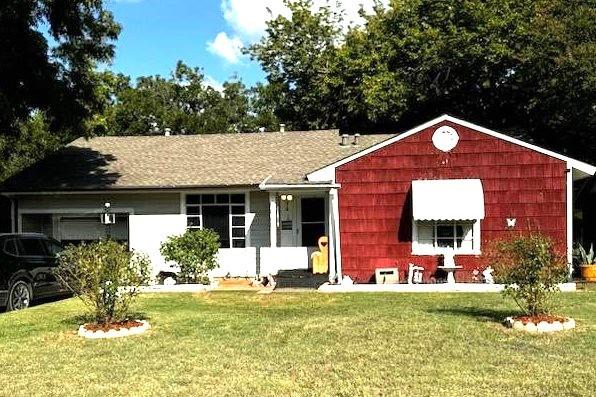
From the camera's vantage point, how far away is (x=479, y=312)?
11500mm

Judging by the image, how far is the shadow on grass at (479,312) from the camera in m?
10.7

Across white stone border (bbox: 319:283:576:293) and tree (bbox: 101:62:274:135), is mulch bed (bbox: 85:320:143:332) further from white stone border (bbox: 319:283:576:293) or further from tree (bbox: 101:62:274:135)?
tree (bbox: 101:62:274:135)

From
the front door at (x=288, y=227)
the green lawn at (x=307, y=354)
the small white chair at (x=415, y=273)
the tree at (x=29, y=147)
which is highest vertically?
the tree at (x=29, y=147)

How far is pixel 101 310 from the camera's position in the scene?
9953 mm

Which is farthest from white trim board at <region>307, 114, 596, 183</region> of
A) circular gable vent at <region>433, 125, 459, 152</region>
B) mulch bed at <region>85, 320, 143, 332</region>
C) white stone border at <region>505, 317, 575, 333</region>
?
mulch bed at <region>85, 320, 143, 332</region>

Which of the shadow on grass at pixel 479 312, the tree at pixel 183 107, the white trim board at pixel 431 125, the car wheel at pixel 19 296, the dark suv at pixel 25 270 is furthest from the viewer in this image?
the tree at pixel 183 107

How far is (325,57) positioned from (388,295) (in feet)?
70.9

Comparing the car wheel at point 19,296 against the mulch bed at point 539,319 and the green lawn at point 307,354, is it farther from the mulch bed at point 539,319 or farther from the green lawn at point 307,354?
the mulch bed at point 539,319

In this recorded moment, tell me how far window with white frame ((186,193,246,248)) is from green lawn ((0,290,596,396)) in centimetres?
672

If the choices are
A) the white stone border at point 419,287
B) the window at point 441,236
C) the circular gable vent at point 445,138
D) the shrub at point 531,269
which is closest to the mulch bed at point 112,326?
the shrub at point 531,269

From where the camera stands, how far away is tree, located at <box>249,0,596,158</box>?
27.1m

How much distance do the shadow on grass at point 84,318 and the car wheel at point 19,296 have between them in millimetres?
2246

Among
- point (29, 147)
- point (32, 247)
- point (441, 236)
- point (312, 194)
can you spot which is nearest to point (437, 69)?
point (312, 194)

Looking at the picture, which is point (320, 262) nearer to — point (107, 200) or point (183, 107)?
point (107, 200)
